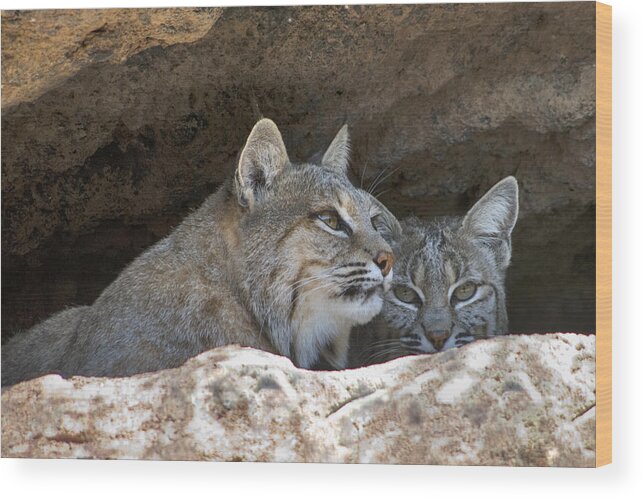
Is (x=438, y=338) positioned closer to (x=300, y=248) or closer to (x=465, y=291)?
(x=465, y=291)

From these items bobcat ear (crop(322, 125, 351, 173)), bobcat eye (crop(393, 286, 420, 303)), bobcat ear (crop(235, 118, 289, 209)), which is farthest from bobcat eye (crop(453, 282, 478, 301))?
bobcat ear (crop(235, 118, 289, 209))

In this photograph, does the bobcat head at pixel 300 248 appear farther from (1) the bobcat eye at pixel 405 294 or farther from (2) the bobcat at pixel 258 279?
(1) the bobcat eye at pixel 405 294

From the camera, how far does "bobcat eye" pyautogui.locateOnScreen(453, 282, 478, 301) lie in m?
6.12

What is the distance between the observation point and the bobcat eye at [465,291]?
20.1 feet

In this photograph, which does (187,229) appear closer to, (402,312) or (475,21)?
(402,312)

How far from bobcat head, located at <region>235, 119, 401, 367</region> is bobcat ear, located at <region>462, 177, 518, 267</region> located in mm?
619

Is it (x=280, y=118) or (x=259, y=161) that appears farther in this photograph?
(x=280, y=118)

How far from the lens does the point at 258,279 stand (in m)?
5.92

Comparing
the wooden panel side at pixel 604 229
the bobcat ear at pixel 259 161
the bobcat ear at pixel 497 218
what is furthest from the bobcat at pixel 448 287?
the bobcat ear at pixel 259 161

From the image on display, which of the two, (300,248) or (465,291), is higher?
(300,248)

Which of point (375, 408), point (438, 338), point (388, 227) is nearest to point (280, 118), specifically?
point (388, 227)

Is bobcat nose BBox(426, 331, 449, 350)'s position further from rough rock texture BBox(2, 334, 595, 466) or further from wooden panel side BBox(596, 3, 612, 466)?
wooden panel side BBox(596, 3, 612, 466)

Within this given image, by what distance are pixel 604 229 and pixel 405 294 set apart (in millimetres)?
1204

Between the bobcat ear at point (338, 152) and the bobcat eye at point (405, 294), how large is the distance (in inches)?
30.4
